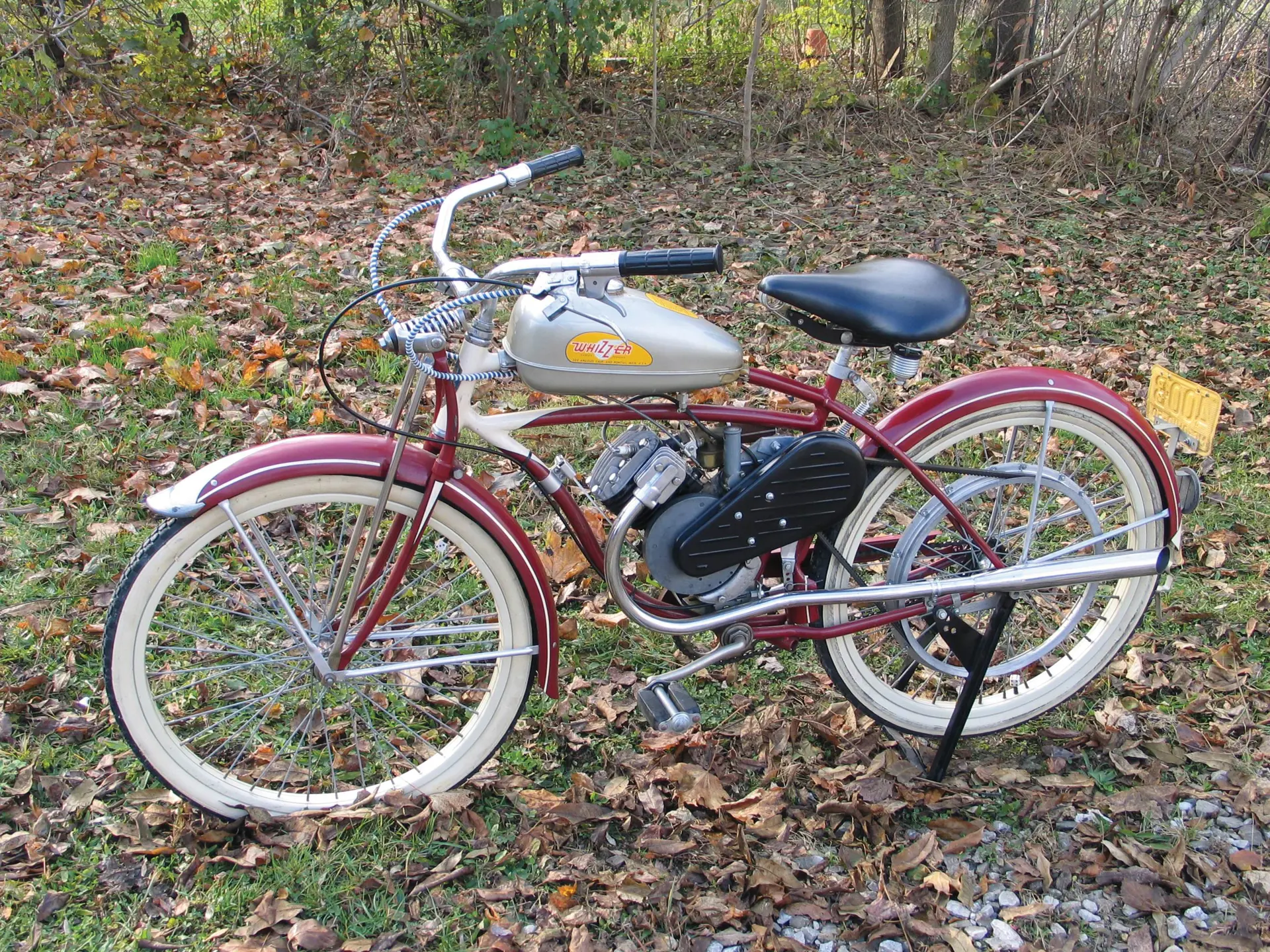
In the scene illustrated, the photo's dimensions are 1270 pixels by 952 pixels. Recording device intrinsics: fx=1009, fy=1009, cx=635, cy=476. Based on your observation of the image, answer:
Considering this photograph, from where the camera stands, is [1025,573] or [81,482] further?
[81,482]

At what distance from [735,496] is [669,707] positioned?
0.59 m

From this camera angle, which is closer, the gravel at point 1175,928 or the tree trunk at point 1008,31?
the gravel at point 1175,928

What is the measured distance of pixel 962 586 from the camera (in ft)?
8.59

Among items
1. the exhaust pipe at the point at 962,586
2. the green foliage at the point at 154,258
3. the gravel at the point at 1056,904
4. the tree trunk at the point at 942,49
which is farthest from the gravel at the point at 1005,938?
the tree trunk at the point at 942,49

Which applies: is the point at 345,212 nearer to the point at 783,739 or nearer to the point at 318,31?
the point at 318,31

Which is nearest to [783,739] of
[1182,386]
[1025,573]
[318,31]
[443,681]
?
[1025,573]

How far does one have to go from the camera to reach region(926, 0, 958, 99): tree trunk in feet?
26.1

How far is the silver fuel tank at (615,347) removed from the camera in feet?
7.14

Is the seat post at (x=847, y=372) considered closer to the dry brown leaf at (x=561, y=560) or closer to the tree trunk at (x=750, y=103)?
the dry brown leaf at (x=561, y=560)

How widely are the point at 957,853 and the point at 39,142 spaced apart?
7432 millimetres

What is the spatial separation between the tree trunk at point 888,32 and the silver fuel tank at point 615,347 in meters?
6.64

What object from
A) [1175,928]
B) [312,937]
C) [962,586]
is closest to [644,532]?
[962,586]

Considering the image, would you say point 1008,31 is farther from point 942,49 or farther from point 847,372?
point 847,372

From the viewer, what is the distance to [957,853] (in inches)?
99.5
